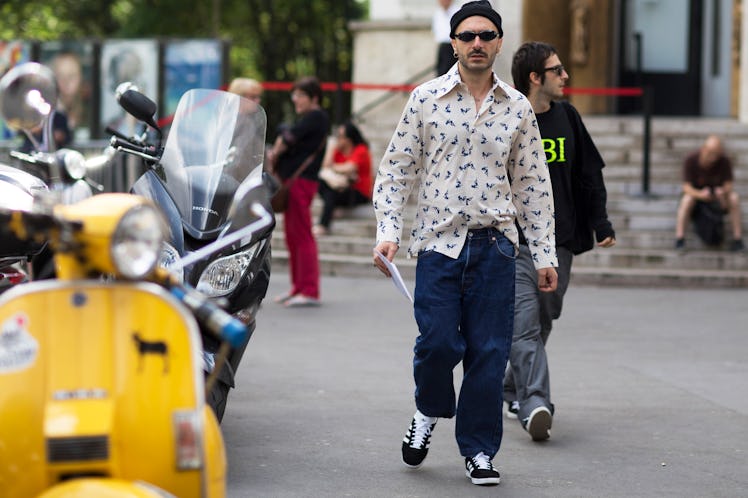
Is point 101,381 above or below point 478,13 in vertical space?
below

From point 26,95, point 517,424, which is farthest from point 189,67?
point 26,95

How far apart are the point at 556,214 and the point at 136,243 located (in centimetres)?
344

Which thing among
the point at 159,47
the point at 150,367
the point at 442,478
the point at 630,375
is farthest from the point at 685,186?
the point at 150,367

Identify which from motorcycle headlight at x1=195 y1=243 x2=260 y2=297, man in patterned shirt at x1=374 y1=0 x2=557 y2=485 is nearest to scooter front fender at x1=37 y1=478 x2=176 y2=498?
motorcycle headlight at x1=195 y1=243 x2=260 y2=297

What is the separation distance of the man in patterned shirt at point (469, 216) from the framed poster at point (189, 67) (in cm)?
1278

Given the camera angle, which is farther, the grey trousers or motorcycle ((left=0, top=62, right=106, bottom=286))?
the grey trousers

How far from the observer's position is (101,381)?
3.78m

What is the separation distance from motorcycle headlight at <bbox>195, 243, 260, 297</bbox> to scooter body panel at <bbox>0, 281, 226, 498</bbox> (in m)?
1.82

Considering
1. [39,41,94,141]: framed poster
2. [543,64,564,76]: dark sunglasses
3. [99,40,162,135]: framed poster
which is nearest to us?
[543,64,564,76]: dark sunglasses

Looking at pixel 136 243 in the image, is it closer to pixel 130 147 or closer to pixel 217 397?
pixel 217 397

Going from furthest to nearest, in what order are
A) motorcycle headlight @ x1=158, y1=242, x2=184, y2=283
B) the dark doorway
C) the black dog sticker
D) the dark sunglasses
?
1. the dark doorway
2. the dark sunglasses
3. motorcycle headlight @ x1=158, y1=242, x2=184, y2=283
4. the black dog sticker

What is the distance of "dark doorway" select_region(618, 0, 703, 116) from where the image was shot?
21078mm

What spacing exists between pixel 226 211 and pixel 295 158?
5.92 m

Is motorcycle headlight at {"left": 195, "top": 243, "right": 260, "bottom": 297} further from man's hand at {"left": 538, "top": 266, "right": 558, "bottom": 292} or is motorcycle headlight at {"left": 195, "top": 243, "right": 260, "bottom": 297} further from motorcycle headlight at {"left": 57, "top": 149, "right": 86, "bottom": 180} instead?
man's hand at {"left": 538, "top": 266, "right": 558, "bottom": 292}
